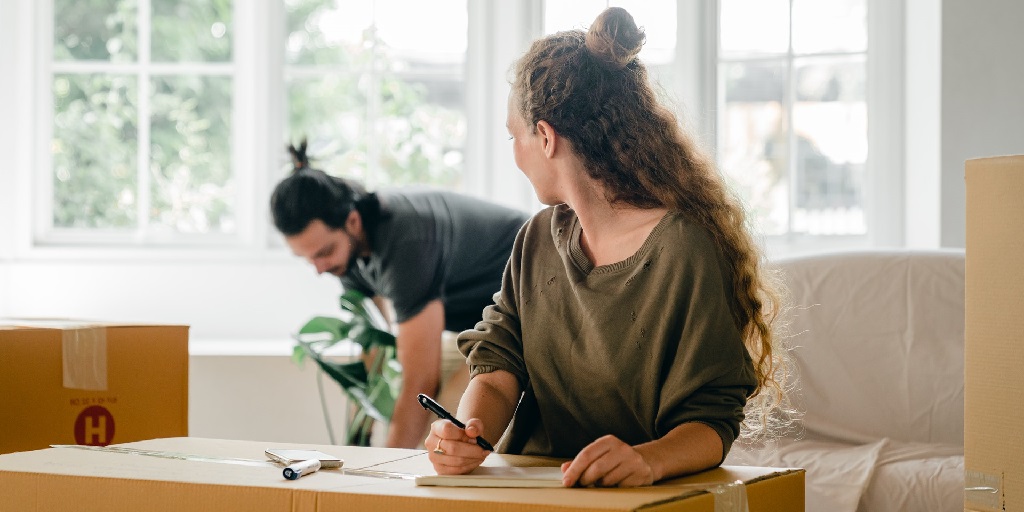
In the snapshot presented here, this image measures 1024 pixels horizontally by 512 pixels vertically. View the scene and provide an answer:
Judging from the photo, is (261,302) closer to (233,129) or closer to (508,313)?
(233,129)

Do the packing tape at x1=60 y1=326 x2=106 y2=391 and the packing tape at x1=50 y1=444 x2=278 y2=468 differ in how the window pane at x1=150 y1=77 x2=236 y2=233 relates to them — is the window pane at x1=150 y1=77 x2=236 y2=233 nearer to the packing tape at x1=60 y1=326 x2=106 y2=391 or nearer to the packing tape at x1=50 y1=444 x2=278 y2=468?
the packing tape at x1=60 y1=326 x2=106 y2=391

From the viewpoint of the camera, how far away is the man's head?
2264mm

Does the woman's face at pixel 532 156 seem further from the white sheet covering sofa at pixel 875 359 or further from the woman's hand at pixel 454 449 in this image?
the white sheet covering sofa at pixel 875 359

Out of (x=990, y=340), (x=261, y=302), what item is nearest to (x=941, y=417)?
(x=990, y=340)

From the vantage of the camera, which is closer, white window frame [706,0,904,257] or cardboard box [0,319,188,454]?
cardboard box [0,319,188,454]

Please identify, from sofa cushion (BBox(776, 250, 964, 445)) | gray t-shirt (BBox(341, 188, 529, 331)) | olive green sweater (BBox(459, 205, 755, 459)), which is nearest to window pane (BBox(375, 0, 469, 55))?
gray t-shirt (BBox(341, 188, 529, 331))

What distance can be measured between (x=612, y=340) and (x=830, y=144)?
212 centimetres

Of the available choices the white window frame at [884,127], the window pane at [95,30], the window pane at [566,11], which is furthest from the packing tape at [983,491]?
the window pane at [95,30]

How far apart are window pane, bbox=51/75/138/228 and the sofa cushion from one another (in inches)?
83.7

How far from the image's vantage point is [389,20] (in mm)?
3311

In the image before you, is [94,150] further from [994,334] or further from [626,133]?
[994,334]

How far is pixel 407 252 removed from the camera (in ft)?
7.32

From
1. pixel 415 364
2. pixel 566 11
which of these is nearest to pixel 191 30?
pixel 566 11

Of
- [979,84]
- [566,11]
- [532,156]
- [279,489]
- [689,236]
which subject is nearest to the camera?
[279,489]
